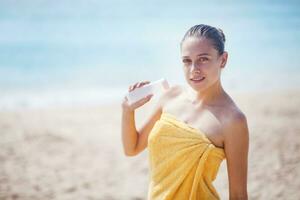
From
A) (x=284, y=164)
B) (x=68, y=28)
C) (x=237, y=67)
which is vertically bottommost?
(x=284, y=164)

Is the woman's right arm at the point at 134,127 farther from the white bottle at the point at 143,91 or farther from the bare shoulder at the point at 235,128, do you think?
the bare shoulder at the point at 235,128

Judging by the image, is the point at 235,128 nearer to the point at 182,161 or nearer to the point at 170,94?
the point at 182,161

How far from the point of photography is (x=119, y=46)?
77.5 feet

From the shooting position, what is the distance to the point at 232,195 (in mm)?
2217

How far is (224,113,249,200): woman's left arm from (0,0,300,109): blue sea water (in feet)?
32.8

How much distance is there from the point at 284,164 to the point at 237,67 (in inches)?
472

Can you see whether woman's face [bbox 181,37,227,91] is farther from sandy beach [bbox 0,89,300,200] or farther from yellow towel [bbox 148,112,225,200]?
sandy beach [bbox 0,89,300,200]

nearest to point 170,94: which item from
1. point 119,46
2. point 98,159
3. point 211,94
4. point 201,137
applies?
point 211,94

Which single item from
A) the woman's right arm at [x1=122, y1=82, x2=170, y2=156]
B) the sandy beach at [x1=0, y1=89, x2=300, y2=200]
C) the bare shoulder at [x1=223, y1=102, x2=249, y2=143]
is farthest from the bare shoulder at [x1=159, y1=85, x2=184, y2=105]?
the sandy beach at [x1=0, y1=89, x2=300, y2=200]

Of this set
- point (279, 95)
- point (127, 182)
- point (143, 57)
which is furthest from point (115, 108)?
point (143, 57)

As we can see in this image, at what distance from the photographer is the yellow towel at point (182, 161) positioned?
2145 mm

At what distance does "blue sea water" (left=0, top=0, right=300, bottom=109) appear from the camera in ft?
47.9

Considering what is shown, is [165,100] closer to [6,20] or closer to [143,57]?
[143,57]

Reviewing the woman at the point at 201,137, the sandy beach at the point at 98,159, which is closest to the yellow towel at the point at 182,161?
the woman at the point at 201,137
